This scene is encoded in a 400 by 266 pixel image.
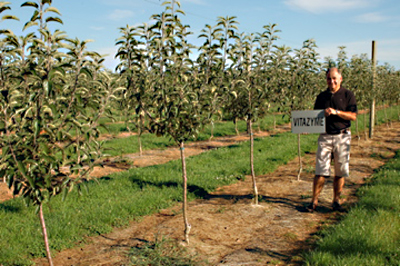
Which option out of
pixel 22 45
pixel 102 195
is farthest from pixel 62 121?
pixel 102 195

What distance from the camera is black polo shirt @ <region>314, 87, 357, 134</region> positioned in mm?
6559

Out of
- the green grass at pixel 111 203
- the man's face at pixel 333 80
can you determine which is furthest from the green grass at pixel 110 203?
the man's face at pixel 333 80

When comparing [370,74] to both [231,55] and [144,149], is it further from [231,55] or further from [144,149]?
[231,55]

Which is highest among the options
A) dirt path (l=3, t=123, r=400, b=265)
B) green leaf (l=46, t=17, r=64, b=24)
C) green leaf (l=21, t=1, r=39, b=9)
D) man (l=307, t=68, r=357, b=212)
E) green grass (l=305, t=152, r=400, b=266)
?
green leaf (l=21, t=1, r=39, b=9)

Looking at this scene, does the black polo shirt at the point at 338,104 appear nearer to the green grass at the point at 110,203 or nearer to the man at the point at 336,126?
the man at the point at 336,126

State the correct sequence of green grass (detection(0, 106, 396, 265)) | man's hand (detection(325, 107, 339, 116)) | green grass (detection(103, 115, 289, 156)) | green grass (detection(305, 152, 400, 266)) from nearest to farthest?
green grass (detection(305, 152, 400, 266)) < green grass (detection(0, 106, 396, 265)) < man's hand (detection(325, 107, 339, 116)) < green grass (detection(103, 115, 289, 156))

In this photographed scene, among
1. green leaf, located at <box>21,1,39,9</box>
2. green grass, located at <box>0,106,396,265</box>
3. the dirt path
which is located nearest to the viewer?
green leaf, located at <box>21,1,39,9</box>

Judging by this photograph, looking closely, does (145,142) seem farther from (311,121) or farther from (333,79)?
(333,79)

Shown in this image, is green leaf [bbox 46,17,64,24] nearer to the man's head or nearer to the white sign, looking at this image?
the white sign

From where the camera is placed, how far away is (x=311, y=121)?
6.57 m

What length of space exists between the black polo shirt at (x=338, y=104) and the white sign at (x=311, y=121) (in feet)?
0.90

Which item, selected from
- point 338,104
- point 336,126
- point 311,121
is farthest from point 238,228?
point 338,104

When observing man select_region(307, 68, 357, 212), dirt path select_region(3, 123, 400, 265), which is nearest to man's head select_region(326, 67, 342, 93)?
man select_region(307, 68, 357, 212)

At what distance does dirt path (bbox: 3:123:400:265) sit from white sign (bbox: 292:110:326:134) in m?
1.77
